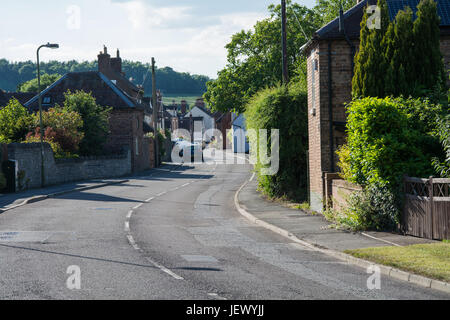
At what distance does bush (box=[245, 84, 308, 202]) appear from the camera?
77.9ft

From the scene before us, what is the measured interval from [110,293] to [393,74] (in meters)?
12.2

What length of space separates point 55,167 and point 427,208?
89.5 feet

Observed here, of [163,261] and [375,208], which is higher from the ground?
[375,208]

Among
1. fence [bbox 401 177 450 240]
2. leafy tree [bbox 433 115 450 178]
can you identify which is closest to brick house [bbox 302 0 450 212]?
fence [bbox 401 177 450 240]

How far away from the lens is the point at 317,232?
1516 centimetres

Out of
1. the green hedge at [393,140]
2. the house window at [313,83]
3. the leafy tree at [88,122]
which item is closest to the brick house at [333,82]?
the house window at [313,83]

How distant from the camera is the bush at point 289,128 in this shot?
77.9 ft

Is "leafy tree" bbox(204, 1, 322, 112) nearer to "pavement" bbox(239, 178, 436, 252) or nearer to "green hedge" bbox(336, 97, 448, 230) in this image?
"pavement" bbox(239, 178, 436, 252)

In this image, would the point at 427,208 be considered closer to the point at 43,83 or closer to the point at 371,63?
the point at 371,63

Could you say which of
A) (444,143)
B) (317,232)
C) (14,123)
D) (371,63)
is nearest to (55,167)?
(14,123)

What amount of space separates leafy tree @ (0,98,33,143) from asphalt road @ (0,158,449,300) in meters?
17.8

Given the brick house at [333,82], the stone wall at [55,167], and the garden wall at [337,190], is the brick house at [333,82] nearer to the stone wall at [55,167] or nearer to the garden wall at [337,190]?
the garden wall at [337,190]
